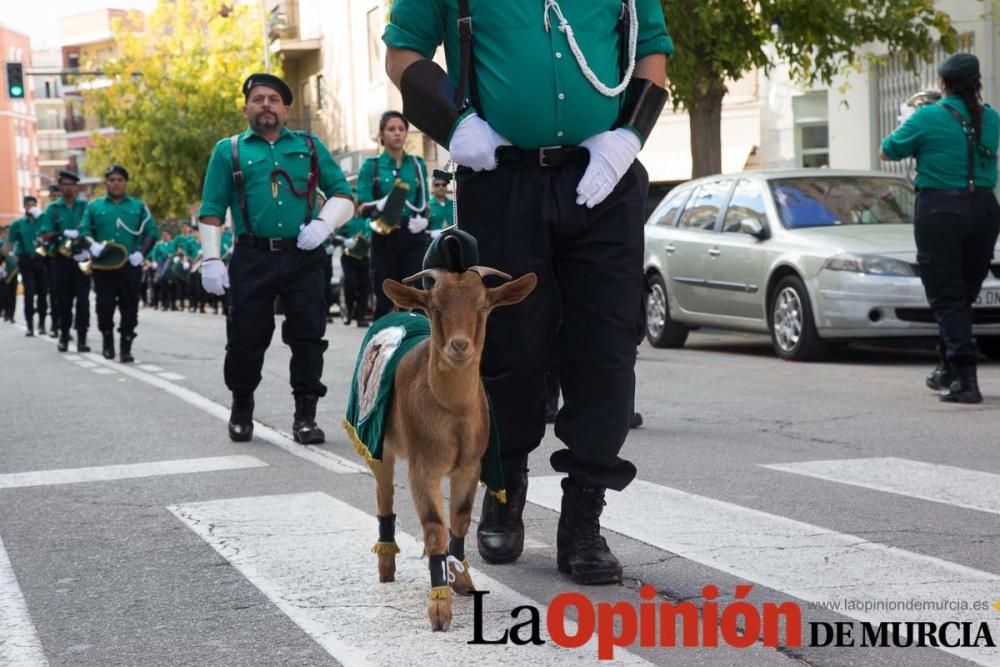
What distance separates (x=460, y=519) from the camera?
4738 mm

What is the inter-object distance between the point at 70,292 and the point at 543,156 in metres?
16.3

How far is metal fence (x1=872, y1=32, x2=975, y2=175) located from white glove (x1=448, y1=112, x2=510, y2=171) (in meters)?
19.2

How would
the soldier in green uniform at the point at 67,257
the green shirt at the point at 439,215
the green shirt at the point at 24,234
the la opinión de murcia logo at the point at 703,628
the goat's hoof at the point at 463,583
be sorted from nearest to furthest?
the la opinión de murcia logo at the point at 703,628
the goat's hoof at the point at 463,583
the soldier in green uniform at the point at 67,257
the green shirt at the point at 439,215
the green shirt at the point at 24,234

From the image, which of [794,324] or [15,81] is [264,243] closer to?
[794,324]

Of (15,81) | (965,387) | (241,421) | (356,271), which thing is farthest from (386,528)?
(15,81)

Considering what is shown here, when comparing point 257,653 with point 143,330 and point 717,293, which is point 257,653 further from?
point 143,330

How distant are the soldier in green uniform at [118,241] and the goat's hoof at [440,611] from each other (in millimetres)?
13365

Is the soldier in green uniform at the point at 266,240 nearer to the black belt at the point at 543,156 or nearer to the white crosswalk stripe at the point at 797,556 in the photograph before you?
the white crosswalk stripe at the point at 797,556

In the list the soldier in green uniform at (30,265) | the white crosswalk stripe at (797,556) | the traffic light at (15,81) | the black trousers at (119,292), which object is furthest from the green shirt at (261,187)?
the traffic light at (15,81)

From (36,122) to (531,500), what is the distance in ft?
460

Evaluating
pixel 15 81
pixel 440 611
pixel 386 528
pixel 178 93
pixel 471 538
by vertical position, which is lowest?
pixel 471 538

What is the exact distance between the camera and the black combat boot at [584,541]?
5020 millimetres

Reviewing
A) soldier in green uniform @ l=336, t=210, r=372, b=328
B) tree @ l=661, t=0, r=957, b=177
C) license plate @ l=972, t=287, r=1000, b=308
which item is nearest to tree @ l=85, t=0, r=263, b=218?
soldier in green uniform @ l=336, t=210, r=372, b=328

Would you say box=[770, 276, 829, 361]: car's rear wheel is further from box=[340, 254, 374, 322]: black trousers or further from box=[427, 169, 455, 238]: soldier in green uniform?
box=[340, 254, 374, 322]: black trousers
